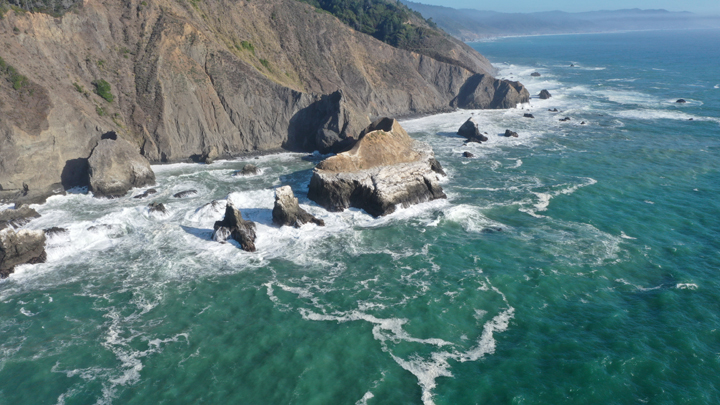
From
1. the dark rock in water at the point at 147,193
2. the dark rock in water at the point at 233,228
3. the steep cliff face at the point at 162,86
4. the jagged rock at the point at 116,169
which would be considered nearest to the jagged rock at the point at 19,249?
the dark rock in water at the point at 147,193

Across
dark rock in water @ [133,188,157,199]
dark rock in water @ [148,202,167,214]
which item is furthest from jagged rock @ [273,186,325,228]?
dark rock in water @ [133,188,157,199]

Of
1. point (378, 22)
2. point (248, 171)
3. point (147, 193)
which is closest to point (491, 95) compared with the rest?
point (378, 22)

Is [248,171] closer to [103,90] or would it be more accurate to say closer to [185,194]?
[185,194]

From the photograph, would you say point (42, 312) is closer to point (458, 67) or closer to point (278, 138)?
point (278, 138)

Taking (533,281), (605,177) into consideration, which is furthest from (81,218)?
(605,177)

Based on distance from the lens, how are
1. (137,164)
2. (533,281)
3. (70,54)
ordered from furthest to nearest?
(70,54)
(137,164)
(533,281)

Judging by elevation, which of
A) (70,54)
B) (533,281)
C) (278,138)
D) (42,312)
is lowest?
(533,281)
